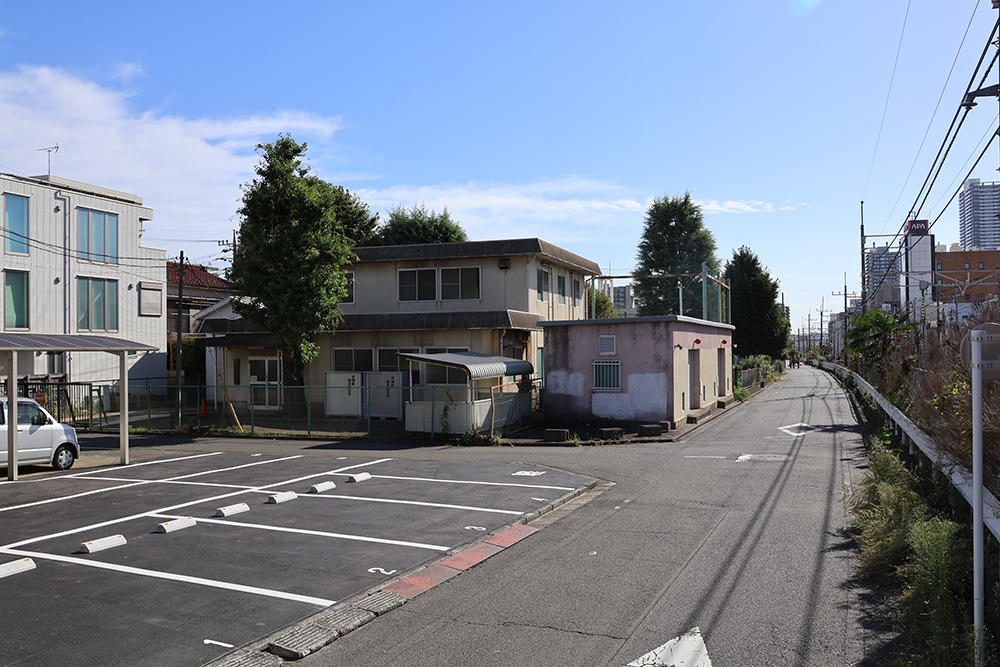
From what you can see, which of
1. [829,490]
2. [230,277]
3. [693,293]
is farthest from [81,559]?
[693,293]

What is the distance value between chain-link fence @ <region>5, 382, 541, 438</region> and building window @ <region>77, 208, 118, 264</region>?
767 cm

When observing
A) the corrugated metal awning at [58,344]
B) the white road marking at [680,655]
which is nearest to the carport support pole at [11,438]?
the corrugated metal awning at [58,344]

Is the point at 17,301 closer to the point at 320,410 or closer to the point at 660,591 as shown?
the point at 320,410

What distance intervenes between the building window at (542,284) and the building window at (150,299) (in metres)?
21.4

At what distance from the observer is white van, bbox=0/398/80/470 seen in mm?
16844

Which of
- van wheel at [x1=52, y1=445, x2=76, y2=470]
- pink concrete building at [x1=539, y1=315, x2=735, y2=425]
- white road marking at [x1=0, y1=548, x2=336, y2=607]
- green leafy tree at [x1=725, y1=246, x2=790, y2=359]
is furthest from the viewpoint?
green leafy tree at [x1=725, y1=246, x2=790, y2=359]

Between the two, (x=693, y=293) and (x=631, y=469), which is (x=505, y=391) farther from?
(x=693, y=293)

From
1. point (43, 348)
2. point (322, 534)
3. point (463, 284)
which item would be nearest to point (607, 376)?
point (463, 284)

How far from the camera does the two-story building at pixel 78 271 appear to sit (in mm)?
32625

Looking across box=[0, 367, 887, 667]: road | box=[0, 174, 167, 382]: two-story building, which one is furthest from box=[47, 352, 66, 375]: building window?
box=[0, 367, 887, 667]: road

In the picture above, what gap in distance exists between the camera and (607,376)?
84.1 feet

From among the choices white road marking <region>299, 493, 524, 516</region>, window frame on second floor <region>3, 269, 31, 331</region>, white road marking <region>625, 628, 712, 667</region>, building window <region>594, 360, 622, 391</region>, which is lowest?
white road marking <region>299, 493, 524, 516</region>

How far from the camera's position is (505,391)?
28.3m

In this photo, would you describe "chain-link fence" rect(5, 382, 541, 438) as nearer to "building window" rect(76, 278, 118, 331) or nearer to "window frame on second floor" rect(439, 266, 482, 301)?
"window frame on second floor" rect(439, 266, 482, 301)
